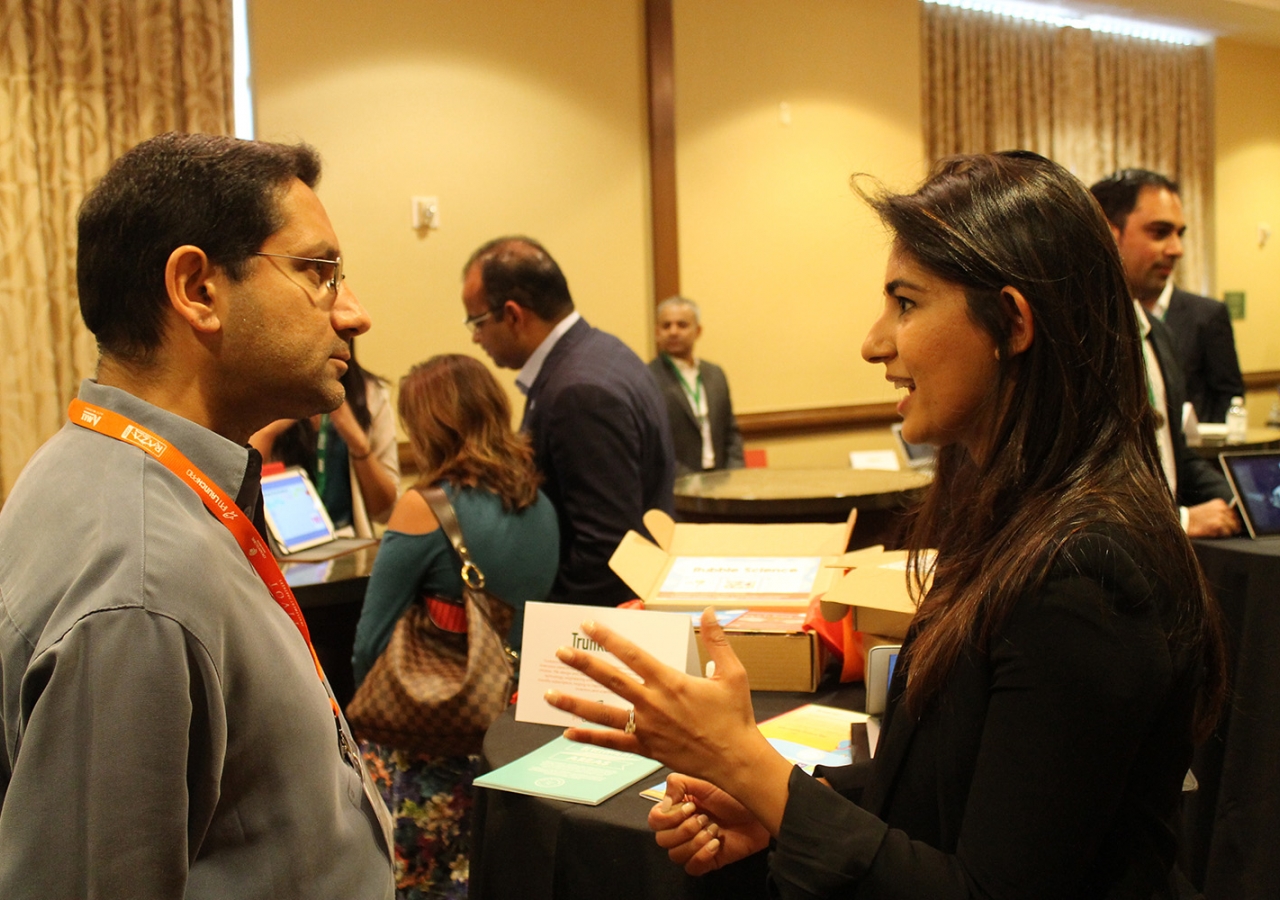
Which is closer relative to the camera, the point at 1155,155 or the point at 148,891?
the point at 148,891

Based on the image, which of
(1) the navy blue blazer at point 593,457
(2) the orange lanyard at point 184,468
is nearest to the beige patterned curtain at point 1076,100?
(1) the navy blue blazer at point 593,457

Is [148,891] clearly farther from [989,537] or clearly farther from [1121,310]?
[1121,310]

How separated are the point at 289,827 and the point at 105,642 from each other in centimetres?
27

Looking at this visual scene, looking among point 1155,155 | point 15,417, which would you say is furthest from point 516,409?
point 1155,155

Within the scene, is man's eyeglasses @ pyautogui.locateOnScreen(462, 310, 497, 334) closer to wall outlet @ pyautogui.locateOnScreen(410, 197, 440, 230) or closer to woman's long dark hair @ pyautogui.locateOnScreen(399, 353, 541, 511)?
woman's long dark hair @ pyautogui.locateOnScreen(399, 353, 541, 511)

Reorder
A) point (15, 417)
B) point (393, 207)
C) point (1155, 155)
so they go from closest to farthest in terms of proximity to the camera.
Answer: point (15, 417) → point (393, 207) → point (1155, 155)

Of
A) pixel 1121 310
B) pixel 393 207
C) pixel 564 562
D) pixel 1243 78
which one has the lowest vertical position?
pixel 564 562

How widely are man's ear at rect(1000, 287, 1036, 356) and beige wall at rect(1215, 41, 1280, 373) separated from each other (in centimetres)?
899

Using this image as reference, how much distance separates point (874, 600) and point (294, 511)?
2.14 m

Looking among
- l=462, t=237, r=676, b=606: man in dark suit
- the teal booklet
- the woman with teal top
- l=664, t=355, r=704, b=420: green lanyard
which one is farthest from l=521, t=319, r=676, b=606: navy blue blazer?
l=664, t=355, r=704, b=420: green lanyard

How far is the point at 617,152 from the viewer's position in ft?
18.8

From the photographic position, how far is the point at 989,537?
1080 mm

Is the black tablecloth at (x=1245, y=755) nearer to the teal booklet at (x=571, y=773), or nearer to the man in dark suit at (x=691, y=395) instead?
the teal booklet at (x=571, y=773)

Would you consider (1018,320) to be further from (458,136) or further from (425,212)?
(458,136)
